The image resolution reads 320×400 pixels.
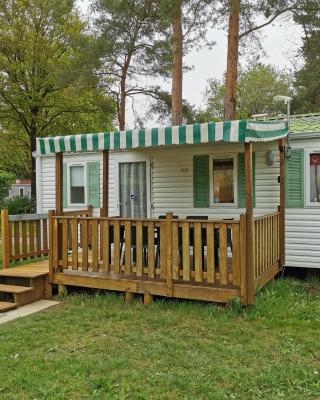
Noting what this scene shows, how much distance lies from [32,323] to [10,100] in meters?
14.8

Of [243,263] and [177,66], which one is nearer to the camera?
[243,263]

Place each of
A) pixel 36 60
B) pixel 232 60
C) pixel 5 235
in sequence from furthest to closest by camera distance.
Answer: pixel 36 60
pixel 232 60
pixel 5 235

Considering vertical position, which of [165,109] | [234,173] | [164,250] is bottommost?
[164,250]

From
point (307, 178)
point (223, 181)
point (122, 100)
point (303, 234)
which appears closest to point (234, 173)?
point (223, 181)

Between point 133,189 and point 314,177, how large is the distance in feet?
11.6

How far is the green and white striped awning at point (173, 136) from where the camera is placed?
14.7 feet

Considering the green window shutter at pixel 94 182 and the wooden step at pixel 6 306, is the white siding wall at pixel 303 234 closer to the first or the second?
the green window shutter at pixel 94 182

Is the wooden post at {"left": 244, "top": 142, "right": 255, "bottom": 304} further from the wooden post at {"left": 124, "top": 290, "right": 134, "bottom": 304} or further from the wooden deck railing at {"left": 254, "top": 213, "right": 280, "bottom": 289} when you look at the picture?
the wooden post at {"left": 124, "top": 290, "right": 134, "bottom": 304}

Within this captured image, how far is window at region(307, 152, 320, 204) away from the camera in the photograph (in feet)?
21.4

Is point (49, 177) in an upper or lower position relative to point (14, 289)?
upper

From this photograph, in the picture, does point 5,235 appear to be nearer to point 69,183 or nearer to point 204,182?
point 69,183

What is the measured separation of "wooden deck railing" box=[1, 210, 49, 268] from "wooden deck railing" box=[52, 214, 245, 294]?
1.13m

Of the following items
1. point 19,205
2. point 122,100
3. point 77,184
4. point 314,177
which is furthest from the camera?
point 19,205

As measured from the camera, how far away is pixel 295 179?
21.8 feet
